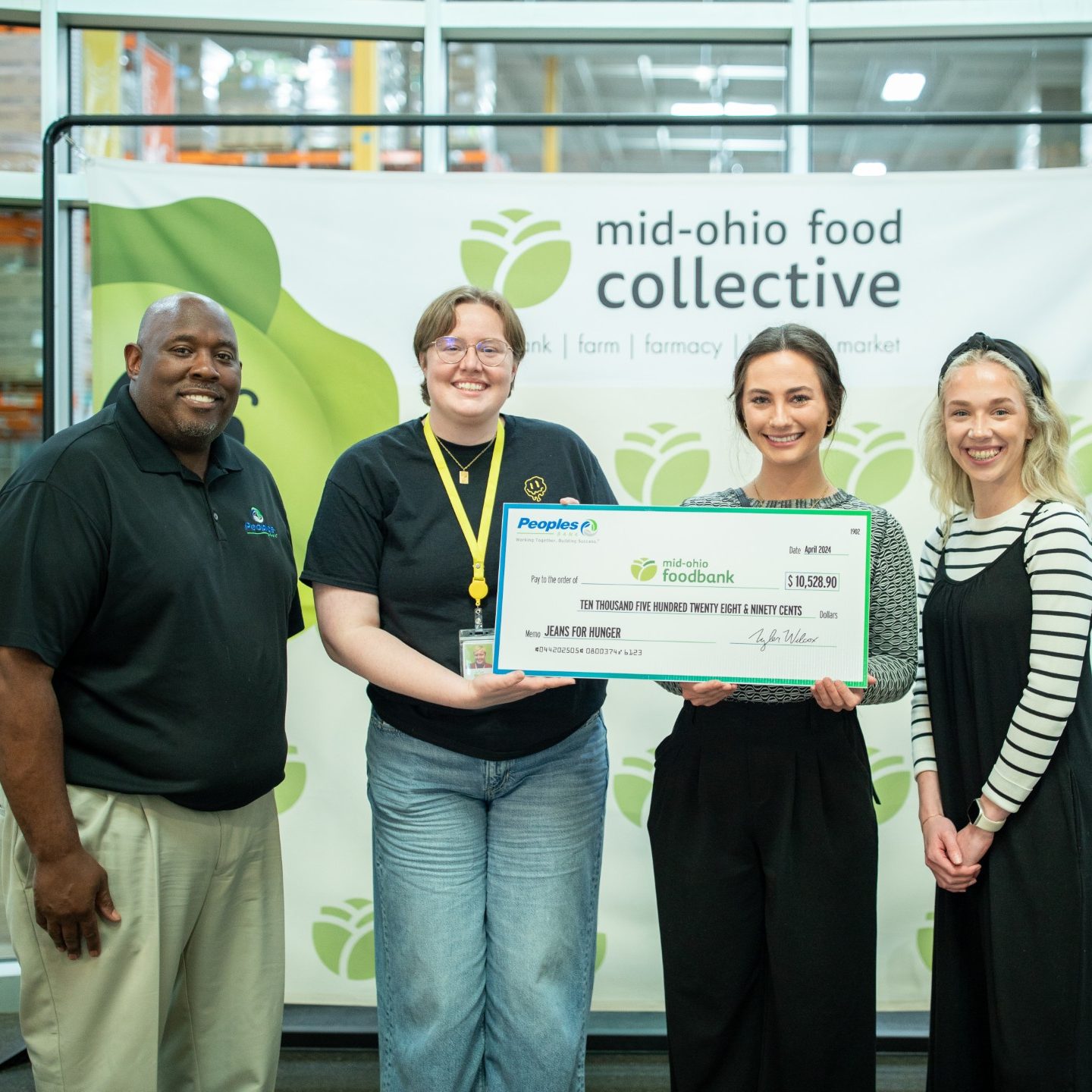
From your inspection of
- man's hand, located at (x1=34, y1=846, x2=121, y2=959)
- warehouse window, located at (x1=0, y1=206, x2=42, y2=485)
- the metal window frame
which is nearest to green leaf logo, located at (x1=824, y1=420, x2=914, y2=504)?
the metal window frame

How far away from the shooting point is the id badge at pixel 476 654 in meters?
1.94

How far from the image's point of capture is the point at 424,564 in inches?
78.2

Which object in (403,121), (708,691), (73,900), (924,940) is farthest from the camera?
(924,940)

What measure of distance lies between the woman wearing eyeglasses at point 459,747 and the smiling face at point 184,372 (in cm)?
27

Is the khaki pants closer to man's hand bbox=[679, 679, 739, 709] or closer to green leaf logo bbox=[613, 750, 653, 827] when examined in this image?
man's hand bbox=[679, 679, 739, 709]

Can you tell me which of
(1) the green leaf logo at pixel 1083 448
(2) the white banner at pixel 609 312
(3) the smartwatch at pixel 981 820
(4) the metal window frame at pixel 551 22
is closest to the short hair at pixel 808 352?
(3) the smartwatch at pixel 981 820

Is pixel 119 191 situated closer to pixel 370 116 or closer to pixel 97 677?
Result: pixel 370 116

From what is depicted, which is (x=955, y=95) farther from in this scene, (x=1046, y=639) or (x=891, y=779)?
(x=1046, y=639)

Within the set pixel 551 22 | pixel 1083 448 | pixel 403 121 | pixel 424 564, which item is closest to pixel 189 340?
pixel 424 564

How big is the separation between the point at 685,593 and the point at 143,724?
1022 mm

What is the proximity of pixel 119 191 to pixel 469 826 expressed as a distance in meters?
2.04

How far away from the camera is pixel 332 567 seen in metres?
1.99

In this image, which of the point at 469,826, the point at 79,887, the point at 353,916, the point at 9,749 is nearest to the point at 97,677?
the point at 9,749

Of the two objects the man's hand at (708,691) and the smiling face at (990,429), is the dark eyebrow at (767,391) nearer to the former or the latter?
the smiling face at (990,429)
